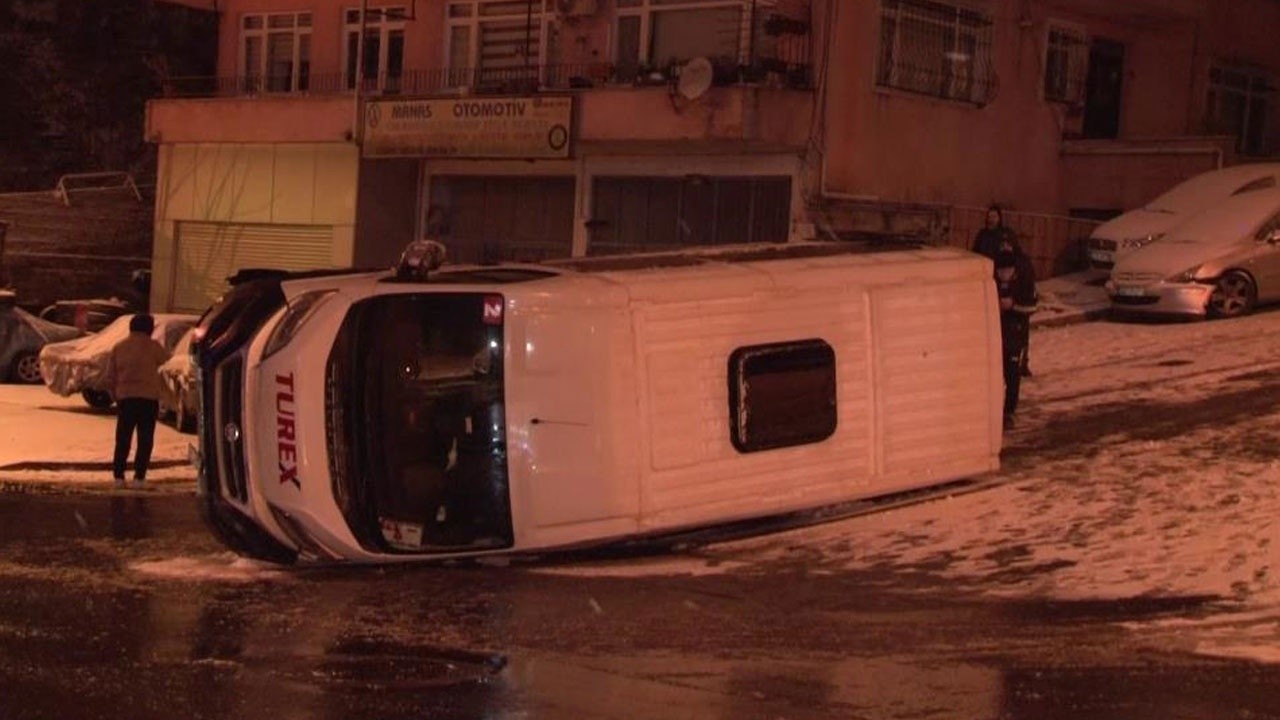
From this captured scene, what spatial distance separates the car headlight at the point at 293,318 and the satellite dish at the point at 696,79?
1154 cm

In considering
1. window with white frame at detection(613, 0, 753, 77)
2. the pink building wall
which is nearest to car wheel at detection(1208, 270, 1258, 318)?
the pink building wall

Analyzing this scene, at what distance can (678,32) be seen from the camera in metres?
22.4

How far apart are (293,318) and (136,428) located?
561 centimetres

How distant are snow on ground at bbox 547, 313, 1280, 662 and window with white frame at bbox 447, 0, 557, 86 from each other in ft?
38.3

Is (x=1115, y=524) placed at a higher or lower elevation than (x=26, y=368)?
higher

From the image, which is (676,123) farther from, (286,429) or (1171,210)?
(286,429)

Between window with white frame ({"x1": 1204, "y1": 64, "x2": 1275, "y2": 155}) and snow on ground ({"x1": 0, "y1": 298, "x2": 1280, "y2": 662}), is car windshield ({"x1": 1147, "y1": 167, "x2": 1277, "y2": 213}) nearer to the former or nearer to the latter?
snow on ground ({"x1": 0, "y1": 298, "x2": 1280, "y2": 662})

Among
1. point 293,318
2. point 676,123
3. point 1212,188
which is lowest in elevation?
point 293,318

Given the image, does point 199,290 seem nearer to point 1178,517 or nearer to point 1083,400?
point 1083,400

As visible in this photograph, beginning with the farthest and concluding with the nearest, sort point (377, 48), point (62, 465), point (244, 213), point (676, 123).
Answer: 1. point (244, 213)
2. point (377, 48)
3. point (676, 123)
4. point (62, 465)

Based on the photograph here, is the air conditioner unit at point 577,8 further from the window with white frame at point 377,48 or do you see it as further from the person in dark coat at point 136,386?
the person in dark coat at point 136,386

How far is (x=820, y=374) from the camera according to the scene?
10.7 meters

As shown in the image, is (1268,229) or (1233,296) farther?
(1268,229)

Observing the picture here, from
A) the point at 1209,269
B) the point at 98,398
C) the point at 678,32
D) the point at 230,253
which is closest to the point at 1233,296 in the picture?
the point at 1209,269
